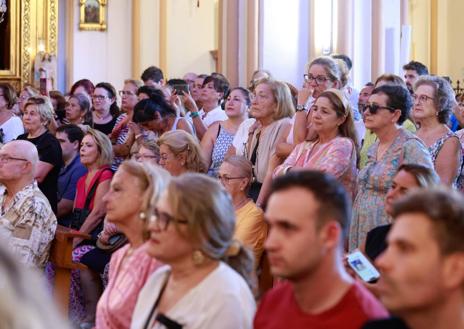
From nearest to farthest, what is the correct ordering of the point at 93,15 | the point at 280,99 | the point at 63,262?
the point at 63,262
the point at 280,99
the point at 93,15

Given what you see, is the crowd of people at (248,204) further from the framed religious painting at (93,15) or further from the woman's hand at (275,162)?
the framed religious painting at (93,15)

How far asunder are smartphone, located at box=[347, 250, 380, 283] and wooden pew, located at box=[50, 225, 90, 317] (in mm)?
2279

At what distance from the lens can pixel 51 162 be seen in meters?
6.80

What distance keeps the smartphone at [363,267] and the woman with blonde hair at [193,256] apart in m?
0.88

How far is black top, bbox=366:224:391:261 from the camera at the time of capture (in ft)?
13.5

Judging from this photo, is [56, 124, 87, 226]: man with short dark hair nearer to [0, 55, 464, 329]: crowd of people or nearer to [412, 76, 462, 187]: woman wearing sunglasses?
[0, 55, 464, 329]: crowd of people

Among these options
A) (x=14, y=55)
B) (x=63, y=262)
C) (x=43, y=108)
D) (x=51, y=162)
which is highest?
(x=14, y=55)

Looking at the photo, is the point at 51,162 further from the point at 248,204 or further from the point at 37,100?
the point at 248,204

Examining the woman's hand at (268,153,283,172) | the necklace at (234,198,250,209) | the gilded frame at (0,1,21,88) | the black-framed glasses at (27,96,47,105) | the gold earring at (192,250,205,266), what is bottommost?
the necklace at (234,198,250,209)

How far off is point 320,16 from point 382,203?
6.30m

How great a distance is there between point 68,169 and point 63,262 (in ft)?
5.59

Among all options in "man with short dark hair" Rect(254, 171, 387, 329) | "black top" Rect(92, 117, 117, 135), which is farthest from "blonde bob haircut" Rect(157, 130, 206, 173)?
"man with short dark hair" Rect(254, 171, 387, 329)

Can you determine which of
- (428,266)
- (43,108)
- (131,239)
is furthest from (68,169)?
(428,266)

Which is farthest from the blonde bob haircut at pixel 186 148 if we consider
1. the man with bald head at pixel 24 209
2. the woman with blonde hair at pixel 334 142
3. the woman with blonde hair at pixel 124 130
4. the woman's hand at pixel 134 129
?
the woman's hand at pixel 134 129
